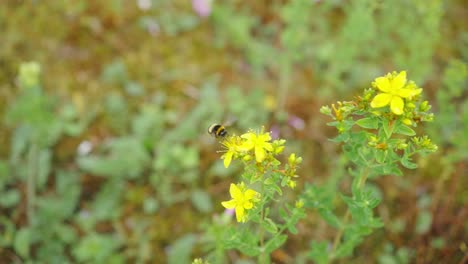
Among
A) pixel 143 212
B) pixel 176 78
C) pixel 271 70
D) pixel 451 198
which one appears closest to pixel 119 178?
pixel 143 212

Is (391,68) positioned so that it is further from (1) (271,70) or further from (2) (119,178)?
(2) (119,178)

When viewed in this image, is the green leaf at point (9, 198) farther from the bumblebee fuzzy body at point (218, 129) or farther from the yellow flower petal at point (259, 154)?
the yellow flower petal at point (259, 154)

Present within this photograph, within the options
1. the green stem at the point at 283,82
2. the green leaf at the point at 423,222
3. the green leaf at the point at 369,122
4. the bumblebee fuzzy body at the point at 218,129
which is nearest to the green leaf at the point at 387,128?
the green leaf at the point at 369,122

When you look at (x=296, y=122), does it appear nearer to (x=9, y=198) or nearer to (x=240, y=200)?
(x=240, y=200)

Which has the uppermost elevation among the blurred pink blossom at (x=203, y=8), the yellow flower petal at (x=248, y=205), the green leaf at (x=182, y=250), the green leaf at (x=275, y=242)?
the blurred pink blossom at (x=203, y=8)

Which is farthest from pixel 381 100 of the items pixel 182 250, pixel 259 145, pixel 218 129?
pixel 182 250

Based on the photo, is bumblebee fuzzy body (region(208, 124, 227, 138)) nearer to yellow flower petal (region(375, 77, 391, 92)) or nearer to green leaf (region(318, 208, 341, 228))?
green leaf (region(318, 208, 341, 228))
